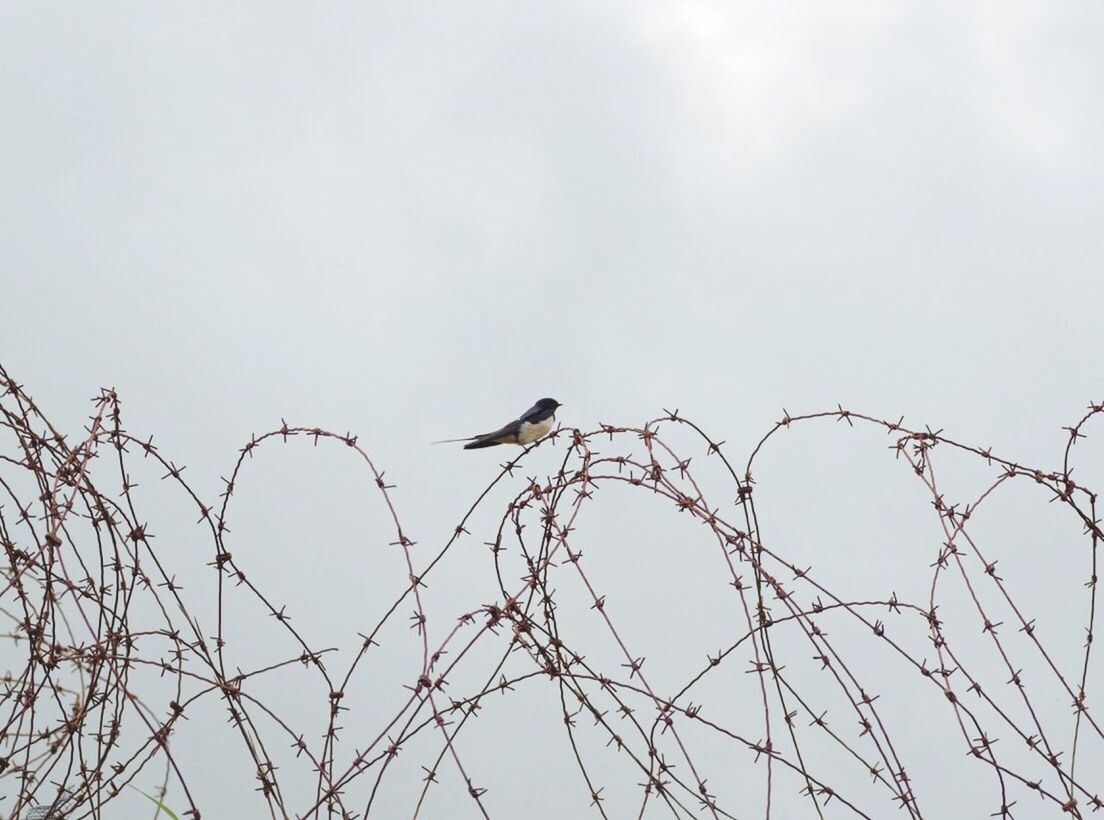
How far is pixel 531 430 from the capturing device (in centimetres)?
669

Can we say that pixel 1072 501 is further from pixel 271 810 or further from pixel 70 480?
pixel 70 480

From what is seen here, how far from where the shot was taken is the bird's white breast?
6.65 metres

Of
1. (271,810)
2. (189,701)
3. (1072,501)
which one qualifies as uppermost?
(1072,501)

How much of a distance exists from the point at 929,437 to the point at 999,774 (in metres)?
1.18

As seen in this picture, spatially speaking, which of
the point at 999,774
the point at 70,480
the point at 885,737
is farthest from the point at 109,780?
the point at 999,774

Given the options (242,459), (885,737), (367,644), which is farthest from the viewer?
(242,459)

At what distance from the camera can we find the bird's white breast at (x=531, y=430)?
21.8 feet

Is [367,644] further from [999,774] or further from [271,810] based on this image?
[999,774]

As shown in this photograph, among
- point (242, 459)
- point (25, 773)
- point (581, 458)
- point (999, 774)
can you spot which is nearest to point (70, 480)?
point (242, 459)

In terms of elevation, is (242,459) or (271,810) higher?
(242,459)

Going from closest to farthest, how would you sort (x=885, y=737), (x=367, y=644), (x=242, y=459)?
(x=885, y=737) < (x=367, y=644) < (x=242, y=459)

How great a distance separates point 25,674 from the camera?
17.0 feet

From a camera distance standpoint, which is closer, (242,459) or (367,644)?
(367,644)

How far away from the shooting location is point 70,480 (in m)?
5.10
